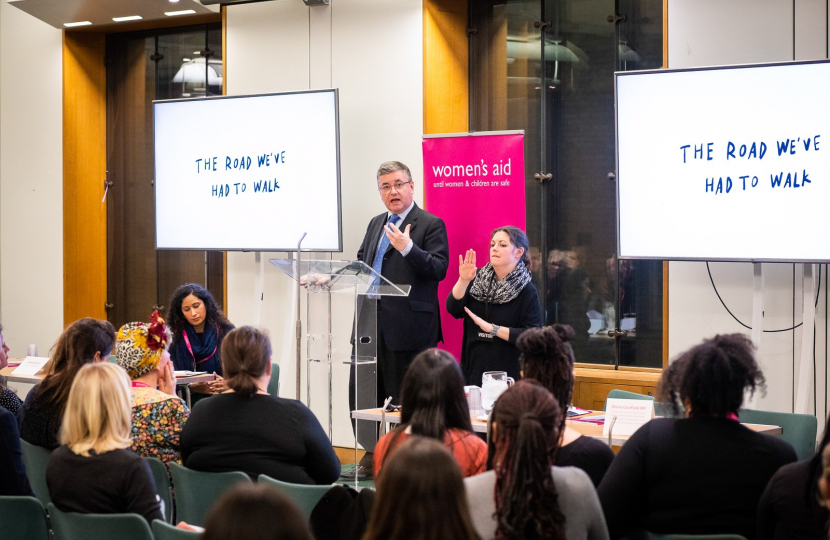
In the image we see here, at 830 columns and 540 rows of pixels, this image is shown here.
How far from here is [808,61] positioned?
14.2ft

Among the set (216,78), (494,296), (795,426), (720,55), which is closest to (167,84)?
(216,78)

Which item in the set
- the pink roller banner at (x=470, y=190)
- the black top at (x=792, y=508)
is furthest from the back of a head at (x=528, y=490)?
the pink roller banner at (x=470, y=190)

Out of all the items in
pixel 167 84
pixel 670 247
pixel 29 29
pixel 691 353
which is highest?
pixel 29 29

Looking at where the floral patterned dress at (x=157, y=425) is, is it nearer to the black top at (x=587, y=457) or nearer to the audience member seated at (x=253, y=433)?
the audience member seated at (x=253, y=433)

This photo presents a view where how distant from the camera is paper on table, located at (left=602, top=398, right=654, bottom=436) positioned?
10.9 feet

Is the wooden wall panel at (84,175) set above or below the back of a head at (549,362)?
above

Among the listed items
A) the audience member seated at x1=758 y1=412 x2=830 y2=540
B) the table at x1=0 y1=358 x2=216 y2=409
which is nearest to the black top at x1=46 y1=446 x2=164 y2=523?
the audience member seated at x1=758 y1=412 x2=830 y2=540

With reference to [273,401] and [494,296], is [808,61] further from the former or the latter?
[273,401]

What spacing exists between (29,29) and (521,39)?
4.30 metres

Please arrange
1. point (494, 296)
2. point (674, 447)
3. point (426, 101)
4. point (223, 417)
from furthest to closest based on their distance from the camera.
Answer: point (426, 101) → point (494, 296) → point (223, 417) → point (674, 447)

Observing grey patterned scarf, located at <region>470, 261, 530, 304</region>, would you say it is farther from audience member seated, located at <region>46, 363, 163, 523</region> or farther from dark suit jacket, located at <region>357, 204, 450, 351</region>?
audience member seated, located at <region>46, 363, 163, 523</region>

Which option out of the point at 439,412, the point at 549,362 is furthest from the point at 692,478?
the point at 439,412

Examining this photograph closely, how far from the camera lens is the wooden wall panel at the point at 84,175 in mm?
7078

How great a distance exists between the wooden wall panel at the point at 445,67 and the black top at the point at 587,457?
3.67 m
